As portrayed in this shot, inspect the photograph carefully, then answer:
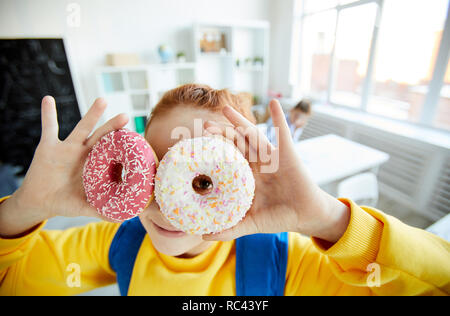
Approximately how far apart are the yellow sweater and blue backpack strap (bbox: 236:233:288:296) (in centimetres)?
3

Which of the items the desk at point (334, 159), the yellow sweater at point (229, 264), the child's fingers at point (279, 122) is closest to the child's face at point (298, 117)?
Answer: the desk at point (334, 159)

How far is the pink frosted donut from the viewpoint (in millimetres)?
529

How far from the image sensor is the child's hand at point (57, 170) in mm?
586

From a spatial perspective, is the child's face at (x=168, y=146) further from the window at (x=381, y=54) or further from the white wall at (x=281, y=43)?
the white wall at (x=281, y=43)

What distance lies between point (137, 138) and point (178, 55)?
12.4ft

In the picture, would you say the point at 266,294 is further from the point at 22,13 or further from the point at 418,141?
the point at 22,13

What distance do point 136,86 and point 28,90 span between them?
54.3 inches

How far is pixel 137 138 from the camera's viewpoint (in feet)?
1.80

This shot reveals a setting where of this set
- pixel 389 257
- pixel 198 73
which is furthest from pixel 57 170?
pixel 198 73

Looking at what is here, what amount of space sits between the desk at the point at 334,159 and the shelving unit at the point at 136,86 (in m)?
2.38

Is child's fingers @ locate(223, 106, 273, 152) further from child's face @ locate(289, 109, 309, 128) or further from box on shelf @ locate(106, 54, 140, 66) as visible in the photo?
box on shelf @ locate(106, 54, 140, 66)

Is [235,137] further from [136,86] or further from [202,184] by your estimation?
[136,86]

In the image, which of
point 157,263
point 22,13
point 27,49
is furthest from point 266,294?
point 22,13

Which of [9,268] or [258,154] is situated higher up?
[258,154]
